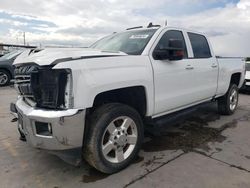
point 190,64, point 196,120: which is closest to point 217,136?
point 196,120

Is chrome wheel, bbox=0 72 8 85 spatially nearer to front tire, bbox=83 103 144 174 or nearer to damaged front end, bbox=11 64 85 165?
damaged front end, bbox=11 64 85 165

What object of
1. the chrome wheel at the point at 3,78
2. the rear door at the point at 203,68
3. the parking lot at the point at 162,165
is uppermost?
the rear door at the point at 203,68

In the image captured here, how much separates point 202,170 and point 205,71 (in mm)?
2178

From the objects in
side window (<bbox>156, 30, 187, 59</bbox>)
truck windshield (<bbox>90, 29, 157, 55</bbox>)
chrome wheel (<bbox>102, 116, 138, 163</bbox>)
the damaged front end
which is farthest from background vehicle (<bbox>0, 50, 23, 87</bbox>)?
chrome wheel (<bbox>102, 116, 138, 163</bbox>)

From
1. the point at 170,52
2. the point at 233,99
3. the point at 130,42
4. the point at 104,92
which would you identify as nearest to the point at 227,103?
the point at 233,99

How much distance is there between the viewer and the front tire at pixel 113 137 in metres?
2.94

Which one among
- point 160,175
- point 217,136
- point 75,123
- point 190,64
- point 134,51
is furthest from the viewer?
point 217,136

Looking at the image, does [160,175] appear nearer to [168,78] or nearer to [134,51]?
[168,78]

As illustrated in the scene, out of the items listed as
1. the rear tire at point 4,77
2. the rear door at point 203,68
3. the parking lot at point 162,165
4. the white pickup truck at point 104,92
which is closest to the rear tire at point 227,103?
the rear door at point 203,68

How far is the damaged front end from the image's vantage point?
2660mm

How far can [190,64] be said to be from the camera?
4.36 metres

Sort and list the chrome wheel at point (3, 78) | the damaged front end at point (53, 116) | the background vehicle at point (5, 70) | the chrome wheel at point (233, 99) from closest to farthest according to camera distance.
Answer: the damaged front end at point (53, 116)
the chrome wheel at point (233, 99)
the background vehicle at point (5, 70)
the chrome wheel at point (3, 78)

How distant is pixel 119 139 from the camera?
3238 mm

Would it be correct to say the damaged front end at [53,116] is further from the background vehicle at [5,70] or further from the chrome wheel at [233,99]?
the background vehicle at [5,70]
